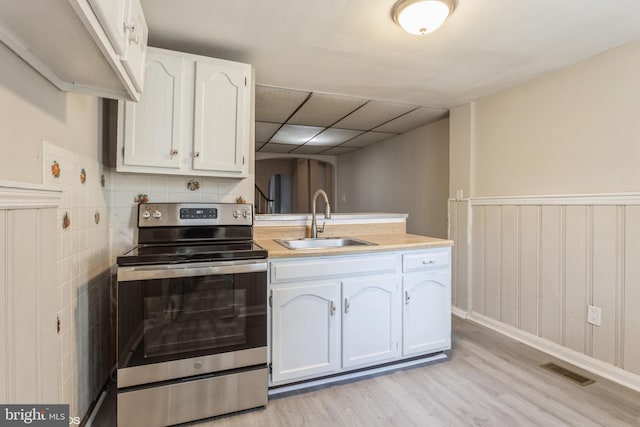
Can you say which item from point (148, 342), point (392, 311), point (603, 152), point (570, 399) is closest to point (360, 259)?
point (392, 311)

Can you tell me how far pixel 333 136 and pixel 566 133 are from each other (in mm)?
2784

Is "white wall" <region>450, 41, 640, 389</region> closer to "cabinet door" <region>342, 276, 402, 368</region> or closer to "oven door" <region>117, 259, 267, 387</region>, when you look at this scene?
"cabinet door" <region>342, 276, 402, 368</region>

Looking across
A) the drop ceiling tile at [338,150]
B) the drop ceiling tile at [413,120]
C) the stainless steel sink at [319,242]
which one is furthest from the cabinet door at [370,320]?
the drop ceiling tile at [338,150]

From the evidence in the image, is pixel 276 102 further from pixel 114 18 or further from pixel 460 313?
pixel 460 313

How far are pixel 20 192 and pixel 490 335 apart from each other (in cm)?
313

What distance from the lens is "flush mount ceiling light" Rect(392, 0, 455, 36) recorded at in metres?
1.50

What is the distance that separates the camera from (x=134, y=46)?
50.8 inches

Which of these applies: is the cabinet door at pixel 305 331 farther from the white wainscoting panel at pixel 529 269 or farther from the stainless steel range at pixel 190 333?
the white wainscoting panel at pixel 529 269

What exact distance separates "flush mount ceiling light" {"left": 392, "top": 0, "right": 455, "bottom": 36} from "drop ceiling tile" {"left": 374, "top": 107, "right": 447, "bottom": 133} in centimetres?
170

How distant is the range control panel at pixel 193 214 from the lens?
6.29 feet

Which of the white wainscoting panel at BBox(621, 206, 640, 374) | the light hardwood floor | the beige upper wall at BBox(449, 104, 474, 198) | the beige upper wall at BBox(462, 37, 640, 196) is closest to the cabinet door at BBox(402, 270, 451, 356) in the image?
the light hardwood floor

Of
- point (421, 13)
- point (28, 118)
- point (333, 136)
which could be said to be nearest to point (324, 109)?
point (333, 136)

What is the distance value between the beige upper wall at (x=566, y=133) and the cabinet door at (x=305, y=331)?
1.89 m

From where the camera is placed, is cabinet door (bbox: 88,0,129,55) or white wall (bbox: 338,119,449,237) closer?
cabinet door (bbox: 88,0,129,55)
